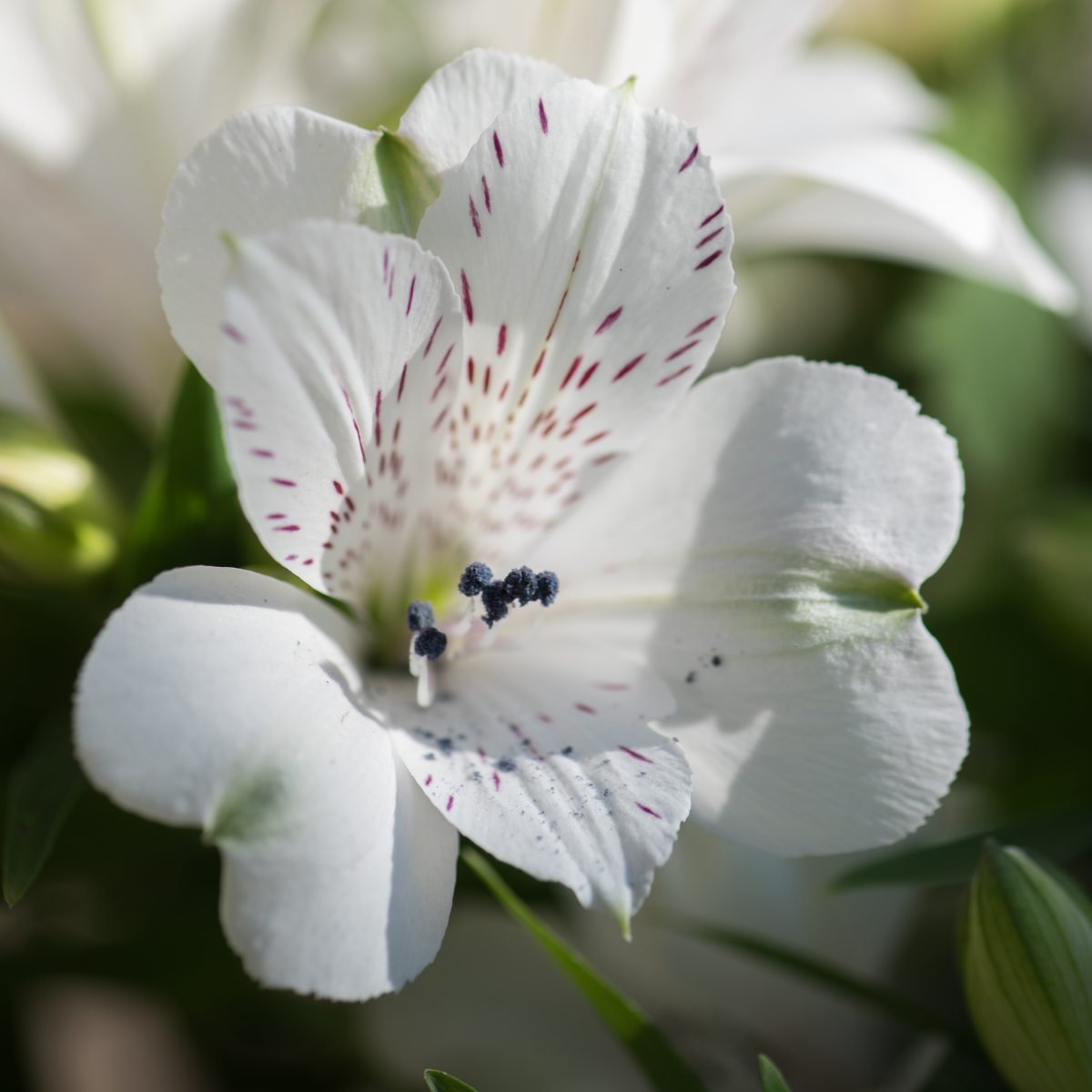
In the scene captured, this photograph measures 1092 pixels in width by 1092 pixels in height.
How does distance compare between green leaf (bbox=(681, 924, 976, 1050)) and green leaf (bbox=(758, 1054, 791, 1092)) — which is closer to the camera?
green leaf (bbox=(758, 1054, 791, 1092))

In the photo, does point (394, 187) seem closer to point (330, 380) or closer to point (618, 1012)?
point (330, 380)

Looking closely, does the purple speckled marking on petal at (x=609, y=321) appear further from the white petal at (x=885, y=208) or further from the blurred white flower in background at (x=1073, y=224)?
the blurred white flower in background at (x=1073, y=224)

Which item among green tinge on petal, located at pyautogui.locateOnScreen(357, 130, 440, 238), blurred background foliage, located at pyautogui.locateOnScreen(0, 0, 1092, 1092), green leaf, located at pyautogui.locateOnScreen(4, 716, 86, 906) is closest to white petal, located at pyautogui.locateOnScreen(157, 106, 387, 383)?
green tinge on petal, located at pyautogui.locateOnScreen(357, 130, 440, 238)

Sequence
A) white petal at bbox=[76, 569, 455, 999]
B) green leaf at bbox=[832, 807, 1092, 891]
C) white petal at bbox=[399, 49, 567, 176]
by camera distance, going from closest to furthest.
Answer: white petal at bbox=[76, 569, 455, 999] < white petal at bbox=[399, 49, 567, 176] < green leaf at bbox=[832, 807, 1092, 891]

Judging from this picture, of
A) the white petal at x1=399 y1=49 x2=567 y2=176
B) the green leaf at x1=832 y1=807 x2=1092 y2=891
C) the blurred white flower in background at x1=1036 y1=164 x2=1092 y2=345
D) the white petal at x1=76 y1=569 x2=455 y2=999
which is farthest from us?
the blurred white flower in background at x1=1036 y1=164 x2=1092 y2=345

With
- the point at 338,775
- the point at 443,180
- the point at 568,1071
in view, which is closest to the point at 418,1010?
the point at 568,1071

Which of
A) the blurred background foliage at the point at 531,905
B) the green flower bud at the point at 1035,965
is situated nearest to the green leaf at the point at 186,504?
the blurred background foliage at the point at 531,905

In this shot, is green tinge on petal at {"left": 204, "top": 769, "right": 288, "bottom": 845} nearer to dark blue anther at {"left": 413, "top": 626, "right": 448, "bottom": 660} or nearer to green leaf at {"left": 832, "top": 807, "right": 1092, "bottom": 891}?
dark blue anther at {"left": 413, "top": 626, "right": 448, "bottom": 660}
